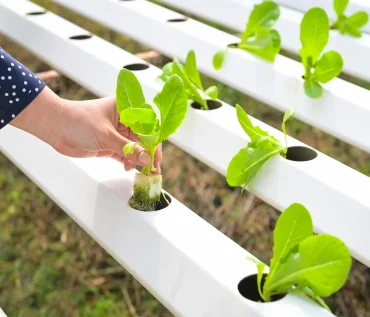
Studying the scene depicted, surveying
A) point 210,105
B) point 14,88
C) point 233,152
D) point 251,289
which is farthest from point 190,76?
point 251,289

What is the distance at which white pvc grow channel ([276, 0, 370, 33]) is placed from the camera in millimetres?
1088

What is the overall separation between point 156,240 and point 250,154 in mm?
149

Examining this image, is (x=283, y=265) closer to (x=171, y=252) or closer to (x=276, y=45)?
(x=171, y=252)

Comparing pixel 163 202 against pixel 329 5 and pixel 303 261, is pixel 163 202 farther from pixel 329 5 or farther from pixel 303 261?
pixel 329 5

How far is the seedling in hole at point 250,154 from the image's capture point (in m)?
0.71

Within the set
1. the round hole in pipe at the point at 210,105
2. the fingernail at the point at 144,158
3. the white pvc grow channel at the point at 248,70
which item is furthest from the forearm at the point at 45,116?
the white pvc grow channel at the point at 248,70

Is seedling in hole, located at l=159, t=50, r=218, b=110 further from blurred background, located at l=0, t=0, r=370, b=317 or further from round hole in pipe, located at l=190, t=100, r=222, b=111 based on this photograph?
blurred background, located at l=0, t=0, r=370, b=317

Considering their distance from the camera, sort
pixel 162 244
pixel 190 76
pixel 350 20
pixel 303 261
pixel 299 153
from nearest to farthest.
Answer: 1. pixel 303 261
2. pixel 162 244
3. pixel 299 153
4. pixel 190 76
5. pixel 350 20

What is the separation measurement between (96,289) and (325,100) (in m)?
0.52

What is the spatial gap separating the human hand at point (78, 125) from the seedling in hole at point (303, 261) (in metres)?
0.19

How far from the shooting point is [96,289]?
1.09 metres

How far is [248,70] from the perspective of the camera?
97cm

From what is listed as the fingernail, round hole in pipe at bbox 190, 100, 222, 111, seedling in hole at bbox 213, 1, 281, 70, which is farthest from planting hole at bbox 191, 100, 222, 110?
the fingernail

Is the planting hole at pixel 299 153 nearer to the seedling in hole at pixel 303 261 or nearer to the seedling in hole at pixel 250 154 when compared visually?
the seedling in hole at pixel 250 154
